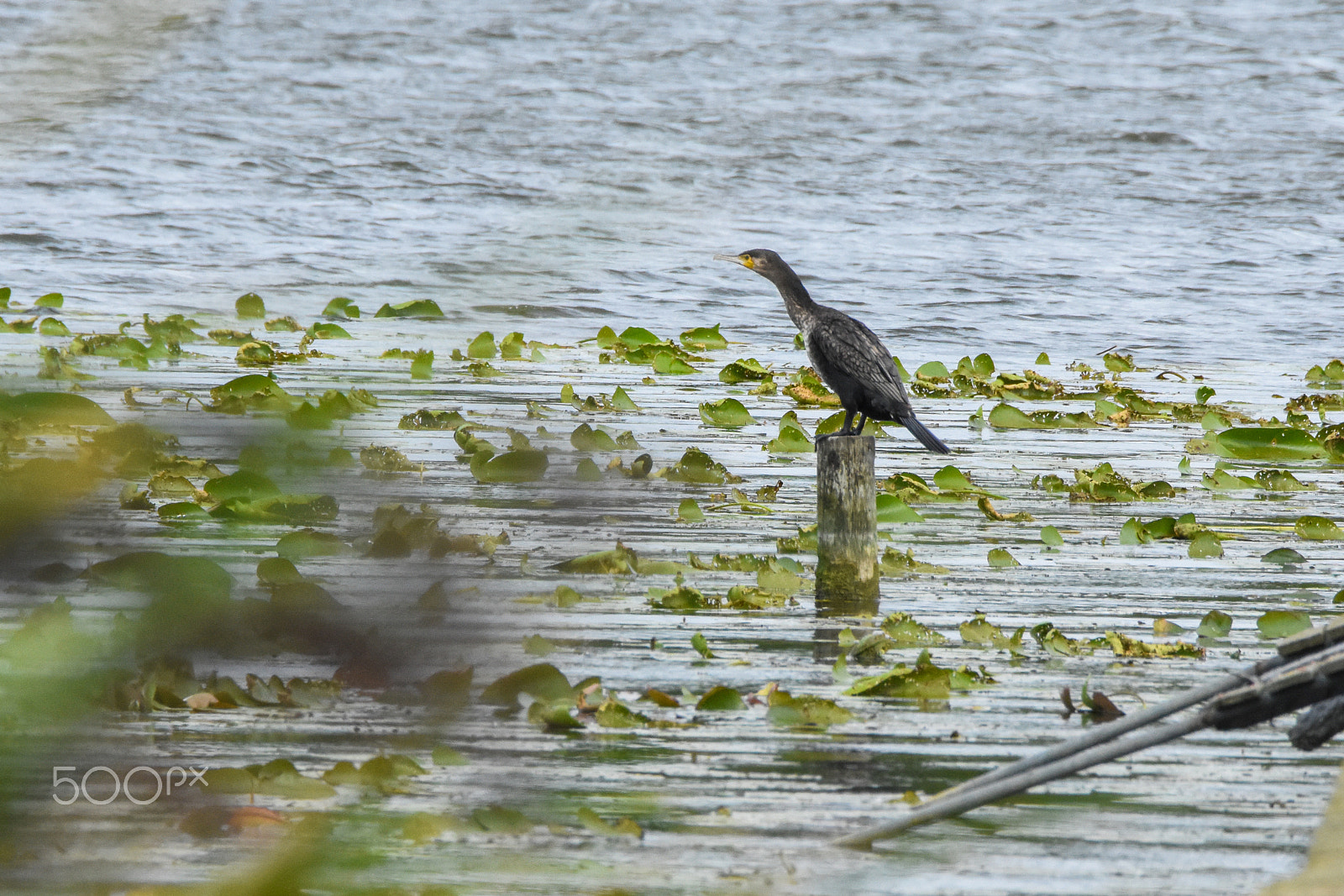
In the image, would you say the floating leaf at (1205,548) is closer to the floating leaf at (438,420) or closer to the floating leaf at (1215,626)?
the floating leaf at (1215,626)

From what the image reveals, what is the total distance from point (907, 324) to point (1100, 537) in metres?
7.13

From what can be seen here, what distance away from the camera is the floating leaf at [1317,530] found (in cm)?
497

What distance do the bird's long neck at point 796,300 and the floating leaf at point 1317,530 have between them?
6.54 ft

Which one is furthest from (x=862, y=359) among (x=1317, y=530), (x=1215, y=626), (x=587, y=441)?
(x=587, y=441)

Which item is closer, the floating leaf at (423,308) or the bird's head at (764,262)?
the floating leaf at (423,308)

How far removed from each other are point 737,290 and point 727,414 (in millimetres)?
6344

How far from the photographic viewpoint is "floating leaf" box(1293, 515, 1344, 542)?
4.97 m

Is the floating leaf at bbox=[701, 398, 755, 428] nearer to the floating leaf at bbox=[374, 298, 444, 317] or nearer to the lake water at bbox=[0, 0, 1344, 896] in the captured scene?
Result: the lake water at bbox=[0, 0, 1344, 896]

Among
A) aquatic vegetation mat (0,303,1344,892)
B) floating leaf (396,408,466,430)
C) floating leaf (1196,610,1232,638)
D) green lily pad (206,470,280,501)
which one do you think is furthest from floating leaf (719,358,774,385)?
green lily pad (206,470,280,501)

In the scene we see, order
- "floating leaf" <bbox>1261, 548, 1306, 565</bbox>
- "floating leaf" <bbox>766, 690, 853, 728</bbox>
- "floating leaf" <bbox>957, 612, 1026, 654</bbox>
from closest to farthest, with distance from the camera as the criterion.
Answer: "floating leaf" <bbox>766, 690, 853, 728</bbox>, "floating leaf" <bbox>957, 612, 1026, 654</bbox>, "floating leaf" <bbox>1261, 548, 1306, 565</bbox>

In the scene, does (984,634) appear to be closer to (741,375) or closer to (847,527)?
(847,527)

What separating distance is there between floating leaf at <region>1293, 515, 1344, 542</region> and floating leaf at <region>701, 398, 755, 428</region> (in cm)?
288

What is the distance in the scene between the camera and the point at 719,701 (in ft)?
10.1

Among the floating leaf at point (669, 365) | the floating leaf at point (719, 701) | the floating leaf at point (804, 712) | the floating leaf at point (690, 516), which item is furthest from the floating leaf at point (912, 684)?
the floating leaf at point (669, 365)
